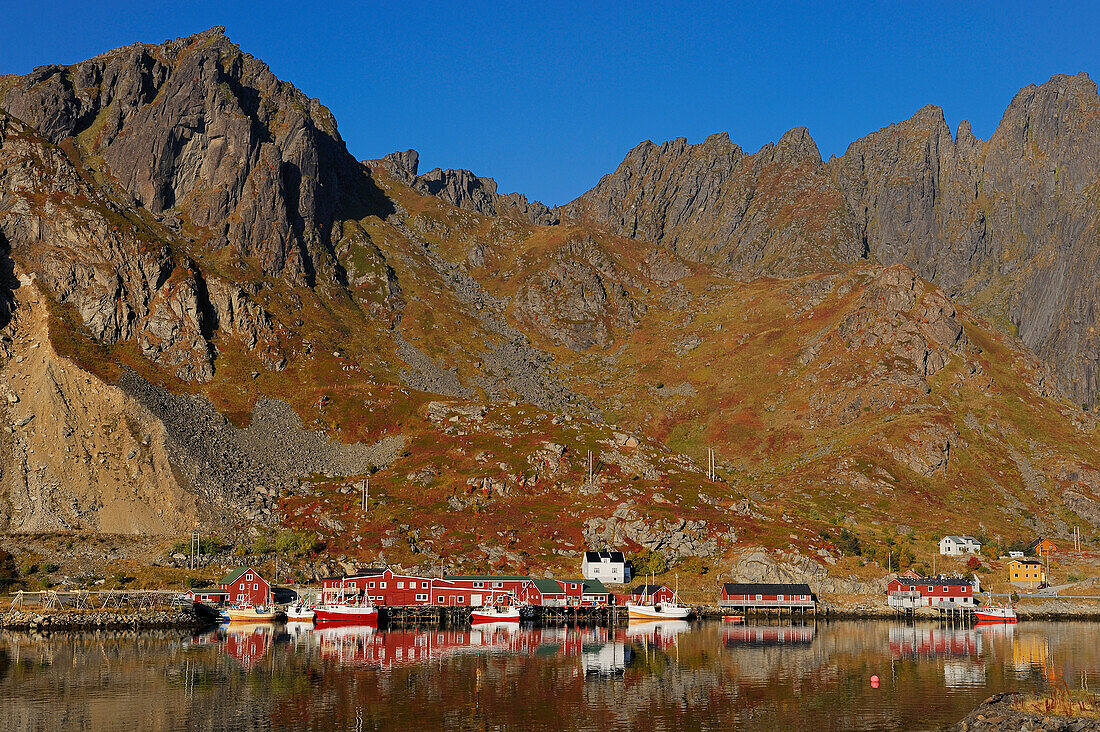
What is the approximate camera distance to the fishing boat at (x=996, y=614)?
A: 153625 mm

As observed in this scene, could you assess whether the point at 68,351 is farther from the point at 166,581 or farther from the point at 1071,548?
the point at 1071,548

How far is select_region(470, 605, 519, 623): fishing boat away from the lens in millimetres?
141875

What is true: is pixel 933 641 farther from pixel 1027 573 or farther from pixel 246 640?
pixel 246 640

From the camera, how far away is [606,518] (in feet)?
583

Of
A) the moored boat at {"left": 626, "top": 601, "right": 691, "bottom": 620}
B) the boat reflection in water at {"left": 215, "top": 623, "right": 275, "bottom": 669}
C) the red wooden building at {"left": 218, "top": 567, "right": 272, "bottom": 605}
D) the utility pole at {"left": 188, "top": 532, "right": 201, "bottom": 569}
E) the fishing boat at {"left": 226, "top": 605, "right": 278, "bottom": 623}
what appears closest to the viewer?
the boat reflection in water at {"left": 215, "top": 623, "right": 275, "bottom": 669}

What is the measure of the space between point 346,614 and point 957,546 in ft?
371

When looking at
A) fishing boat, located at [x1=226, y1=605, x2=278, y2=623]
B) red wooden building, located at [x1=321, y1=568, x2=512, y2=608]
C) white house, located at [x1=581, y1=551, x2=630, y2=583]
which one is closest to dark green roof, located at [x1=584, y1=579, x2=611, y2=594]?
white house, located at [x1=581, y1=551, x2=630, y2=583]

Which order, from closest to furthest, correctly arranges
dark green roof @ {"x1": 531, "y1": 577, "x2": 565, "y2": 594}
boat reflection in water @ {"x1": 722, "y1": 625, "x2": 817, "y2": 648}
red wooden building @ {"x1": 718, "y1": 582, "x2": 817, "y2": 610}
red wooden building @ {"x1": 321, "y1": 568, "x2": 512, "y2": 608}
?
boat reflection in water @ {"x1": 722, "y1": 625, "x2": 817, "y2": 648}, red wooden building @ {"x1": 321, "y1": 568, "x2": 512, "y2": 608}, dark green roof @ {"x1": 531, "y1": 577, "x2": 565, "y2": 594}, red wooden building @ {"x1": 718, "y1": 582, "x2": 817, "y2": 610}

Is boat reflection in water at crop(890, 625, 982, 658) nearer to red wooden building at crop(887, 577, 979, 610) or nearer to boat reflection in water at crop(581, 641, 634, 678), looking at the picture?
red wooden building at crop(887, 577, 979, 610)

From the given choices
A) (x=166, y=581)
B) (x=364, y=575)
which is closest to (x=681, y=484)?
(x=364, y=575)

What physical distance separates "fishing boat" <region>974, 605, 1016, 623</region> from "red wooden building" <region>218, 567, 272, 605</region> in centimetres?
10839

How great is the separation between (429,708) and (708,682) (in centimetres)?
2748

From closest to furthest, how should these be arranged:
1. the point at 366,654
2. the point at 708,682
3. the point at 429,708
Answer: the point at 429,708
the point at 708,682
the point at 366,654

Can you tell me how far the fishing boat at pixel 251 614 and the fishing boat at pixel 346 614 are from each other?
265 inches
